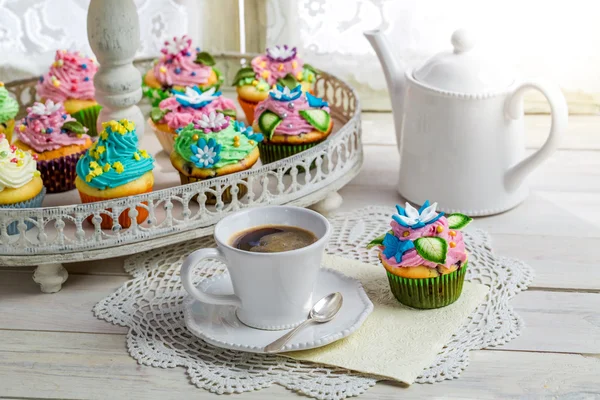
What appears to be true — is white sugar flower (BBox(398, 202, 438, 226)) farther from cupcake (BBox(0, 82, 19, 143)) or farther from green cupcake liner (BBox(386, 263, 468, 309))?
cupcake (BBox(0, 82, 19, 143))

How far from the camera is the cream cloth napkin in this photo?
1051mm

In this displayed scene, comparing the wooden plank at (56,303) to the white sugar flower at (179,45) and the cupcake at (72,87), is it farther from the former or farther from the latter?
the white sugar flower at (179,45)

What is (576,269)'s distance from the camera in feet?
4.33

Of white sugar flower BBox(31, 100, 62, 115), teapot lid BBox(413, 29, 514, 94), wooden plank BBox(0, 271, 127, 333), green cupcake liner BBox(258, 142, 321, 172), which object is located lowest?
wooden plank BBox(0, 271, 127, 333)

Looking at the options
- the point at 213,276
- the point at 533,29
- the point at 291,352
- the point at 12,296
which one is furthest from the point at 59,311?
the point at 533,29

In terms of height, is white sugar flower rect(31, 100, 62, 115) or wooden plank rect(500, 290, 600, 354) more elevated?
white sugar flower rect(31, 100, 62, 115)

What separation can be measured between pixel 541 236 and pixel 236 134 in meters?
0.56

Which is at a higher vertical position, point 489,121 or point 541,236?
point 489,121

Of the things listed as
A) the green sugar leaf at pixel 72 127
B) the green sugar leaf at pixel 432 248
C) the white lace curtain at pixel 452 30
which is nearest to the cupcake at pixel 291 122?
the green sugar leaf at pixel 72 127

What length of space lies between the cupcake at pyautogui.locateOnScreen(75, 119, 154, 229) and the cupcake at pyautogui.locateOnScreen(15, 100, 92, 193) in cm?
15

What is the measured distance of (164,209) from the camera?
4.34ft

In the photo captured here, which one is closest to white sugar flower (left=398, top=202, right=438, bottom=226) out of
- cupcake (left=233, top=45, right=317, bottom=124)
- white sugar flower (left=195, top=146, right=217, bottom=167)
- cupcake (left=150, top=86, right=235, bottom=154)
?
white sugar flower (left=195, top=146, right=217, bottom=167)

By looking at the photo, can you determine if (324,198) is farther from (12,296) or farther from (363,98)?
(363,98)

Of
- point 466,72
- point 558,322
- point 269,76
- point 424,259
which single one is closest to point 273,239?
point 424,259
